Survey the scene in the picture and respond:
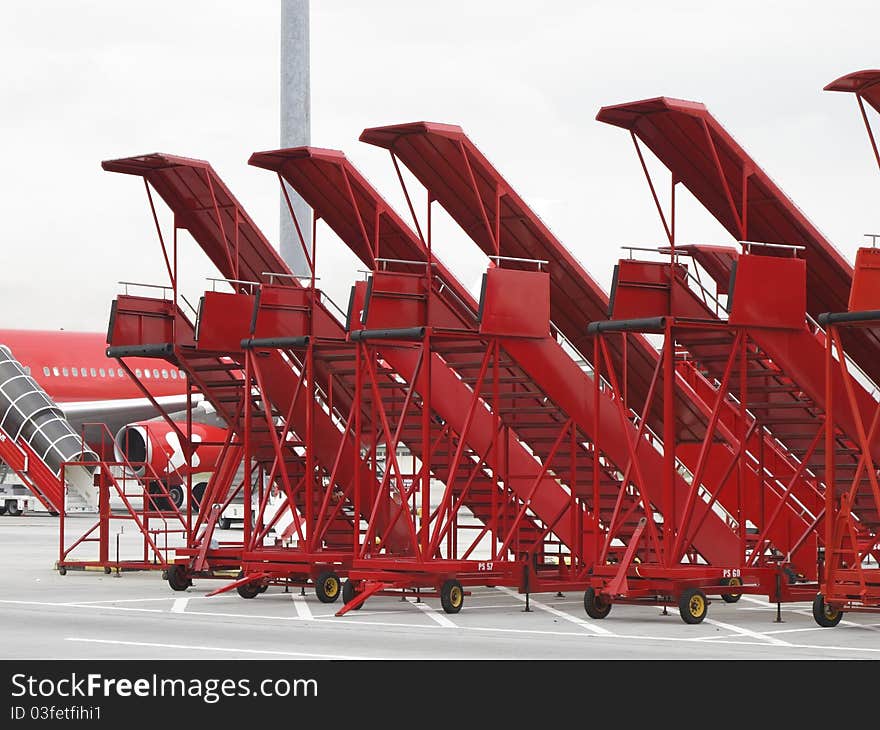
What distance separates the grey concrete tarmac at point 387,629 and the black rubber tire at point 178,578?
206mm

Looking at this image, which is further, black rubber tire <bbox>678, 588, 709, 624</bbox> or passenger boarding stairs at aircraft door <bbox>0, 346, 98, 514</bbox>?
passenger boarding stairs at aircraft door <bbox>0, 346, 98, 514</bbox>

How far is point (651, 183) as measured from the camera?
24.4 m

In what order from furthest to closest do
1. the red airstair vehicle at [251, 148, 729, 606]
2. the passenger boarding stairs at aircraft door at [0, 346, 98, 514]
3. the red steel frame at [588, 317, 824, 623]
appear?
1. the passenger boarding stairs at aircraft door at [0, 346, 98, 514]
2. the red airstair vehicle at [251, 148, 729, 606]
3. the red steel frame at [588, 317, 824, 623]

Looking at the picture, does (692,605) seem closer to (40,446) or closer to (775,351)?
(775,351)

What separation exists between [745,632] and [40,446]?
3135cm

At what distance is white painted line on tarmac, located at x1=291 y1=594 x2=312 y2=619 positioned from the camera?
24.4m

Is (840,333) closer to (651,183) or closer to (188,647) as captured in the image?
(651,183)

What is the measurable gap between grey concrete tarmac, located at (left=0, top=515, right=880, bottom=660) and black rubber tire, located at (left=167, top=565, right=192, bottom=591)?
0.68ft

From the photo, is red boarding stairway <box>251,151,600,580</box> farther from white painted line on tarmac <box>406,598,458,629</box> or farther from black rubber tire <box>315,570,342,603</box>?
black rubber tire <box>315,570,342,603</box>

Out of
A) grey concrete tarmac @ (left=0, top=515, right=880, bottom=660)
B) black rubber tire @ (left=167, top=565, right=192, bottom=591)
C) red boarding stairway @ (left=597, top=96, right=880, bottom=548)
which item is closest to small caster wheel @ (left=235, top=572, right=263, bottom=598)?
grey concrete tarmac @ (left=0, top=515, right=880, bottom=660)

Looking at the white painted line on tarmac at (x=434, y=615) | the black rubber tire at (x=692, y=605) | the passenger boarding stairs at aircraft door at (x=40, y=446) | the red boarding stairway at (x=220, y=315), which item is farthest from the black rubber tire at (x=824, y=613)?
the passenger boarding stairs at aircraft door at (x=40, y=446)
